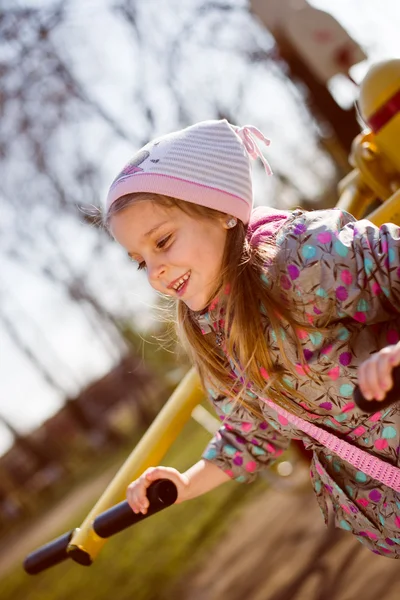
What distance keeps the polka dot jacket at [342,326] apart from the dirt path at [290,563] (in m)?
0.99

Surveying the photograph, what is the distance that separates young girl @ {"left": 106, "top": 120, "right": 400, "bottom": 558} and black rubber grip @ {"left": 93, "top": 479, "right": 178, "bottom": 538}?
0.03 metres

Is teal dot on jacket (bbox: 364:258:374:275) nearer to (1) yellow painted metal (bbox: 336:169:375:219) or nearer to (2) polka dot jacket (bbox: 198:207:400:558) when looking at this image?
(2) polka dot jacket (bbox: 198:207:400:558)

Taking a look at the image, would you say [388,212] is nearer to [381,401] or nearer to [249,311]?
[249,311]

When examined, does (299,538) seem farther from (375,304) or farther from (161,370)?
(161,370)

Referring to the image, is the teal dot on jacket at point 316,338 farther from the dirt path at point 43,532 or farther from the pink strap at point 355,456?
the dirt path at point 43,532

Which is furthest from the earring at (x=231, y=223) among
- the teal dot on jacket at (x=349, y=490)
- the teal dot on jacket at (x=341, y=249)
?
the teal dot on jacket at (x=349, y=490)

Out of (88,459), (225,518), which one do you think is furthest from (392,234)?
(88,459)

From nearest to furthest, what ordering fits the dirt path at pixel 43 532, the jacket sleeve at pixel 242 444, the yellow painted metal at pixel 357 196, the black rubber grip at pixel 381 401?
the black rubber grip at pixel 381 401 → the jacket sleeve at pixel 242 444 → the yellow painted metal at pixel 357 196 → the dirt path at pixel 43 532

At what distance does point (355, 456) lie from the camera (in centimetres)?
134

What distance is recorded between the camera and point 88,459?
17.3m

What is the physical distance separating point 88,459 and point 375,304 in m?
16.8

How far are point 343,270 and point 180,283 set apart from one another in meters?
0.34

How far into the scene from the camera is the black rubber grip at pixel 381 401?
928 millimetres

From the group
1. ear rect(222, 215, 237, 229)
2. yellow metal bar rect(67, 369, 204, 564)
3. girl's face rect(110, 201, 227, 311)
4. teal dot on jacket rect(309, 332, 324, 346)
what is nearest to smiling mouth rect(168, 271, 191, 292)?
girl's face rect(110, 201, 227, 311)
